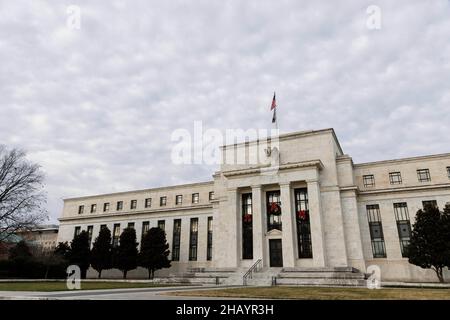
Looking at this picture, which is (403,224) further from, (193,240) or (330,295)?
(193,240)

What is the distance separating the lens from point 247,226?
1516 inches

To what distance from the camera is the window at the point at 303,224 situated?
3522 cm

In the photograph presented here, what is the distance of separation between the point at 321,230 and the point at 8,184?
32.8 meters

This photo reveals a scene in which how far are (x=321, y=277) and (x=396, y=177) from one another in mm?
16994

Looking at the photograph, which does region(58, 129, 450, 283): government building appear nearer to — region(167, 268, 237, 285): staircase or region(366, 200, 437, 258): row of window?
region(366, 200, 437, 258): row of window

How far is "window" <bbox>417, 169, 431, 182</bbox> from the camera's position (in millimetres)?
36147

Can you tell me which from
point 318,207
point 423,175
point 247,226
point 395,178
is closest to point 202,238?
point 247,226

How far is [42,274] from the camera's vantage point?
40.9 metres

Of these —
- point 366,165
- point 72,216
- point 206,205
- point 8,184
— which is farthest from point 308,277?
point 72,216

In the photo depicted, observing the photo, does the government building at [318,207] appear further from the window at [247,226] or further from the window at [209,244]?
the window at [209,244]

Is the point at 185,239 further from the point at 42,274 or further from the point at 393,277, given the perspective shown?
the point at 393,277

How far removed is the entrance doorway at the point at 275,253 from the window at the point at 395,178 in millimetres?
14892

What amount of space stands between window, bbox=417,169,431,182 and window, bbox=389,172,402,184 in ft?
6.22

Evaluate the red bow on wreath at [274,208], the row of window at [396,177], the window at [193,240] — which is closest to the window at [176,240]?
the window at [193,240]
